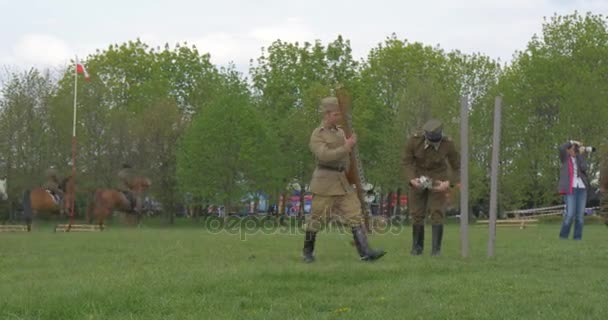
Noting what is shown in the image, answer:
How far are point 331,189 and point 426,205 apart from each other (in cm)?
225

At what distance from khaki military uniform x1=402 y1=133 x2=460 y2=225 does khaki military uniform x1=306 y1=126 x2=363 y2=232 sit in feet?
5.50

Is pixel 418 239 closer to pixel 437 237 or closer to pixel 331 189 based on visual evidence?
pixel 437 237

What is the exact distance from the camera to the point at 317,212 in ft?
33.9

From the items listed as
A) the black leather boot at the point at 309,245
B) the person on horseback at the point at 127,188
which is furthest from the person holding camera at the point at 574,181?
the person on horseback at the point at 127,188

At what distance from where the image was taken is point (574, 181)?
16906mm

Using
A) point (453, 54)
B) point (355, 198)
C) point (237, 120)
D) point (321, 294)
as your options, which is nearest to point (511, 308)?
point (321, 294)

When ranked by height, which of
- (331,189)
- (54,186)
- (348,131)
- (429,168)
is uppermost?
(348,131)

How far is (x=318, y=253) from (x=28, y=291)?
549 cm

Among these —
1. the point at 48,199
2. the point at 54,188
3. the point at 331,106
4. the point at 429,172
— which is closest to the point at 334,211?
the point at 331,106

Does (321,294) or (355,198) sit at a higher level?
(355,198)

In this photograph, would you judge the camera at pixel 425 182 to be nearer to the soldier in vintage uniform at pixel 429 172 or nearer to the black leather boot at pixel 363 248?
the soldier in vintage uniform at pixel 429 172

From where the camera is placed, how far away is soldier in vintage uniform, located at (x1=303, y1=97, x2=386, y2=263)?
1027 centimetres

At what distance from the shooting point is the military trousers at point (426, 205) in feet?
38.5

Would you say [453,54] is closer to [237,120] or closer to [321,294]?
[237,120]
